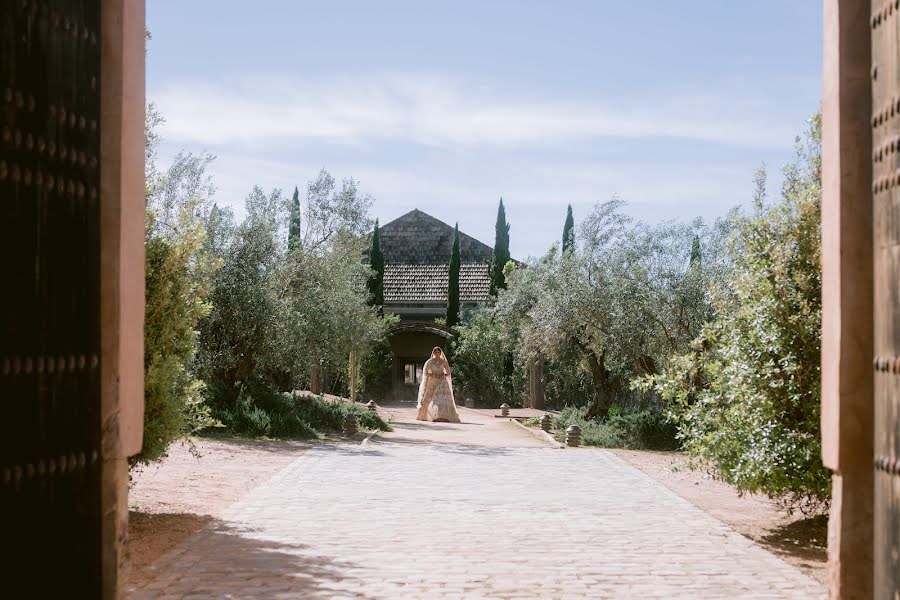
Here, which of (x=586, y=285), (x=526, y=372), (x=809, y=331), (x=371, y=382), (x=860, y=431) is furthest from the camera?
(x=371, y=382)

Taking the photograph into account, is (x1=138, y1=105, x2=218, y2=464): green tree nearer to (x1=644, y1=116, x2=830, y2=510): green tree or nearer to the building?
(x1=644, y1=116, x2=830, y2=510): green tree

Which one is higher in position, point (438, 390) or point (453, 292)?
point (453, 292)

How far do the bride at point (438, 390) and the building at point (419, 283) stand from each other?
28.2ft

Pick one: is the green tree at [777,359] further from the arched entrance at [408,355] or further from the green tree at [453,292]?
the green tree at [453,292]

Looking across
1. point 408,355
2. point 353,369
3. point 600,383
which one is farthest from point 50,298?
point 408,355

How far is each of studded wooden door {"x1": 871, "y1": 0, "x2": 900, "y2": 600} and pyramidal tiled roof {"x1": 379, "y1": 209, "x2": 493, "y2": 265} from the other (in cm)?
3455

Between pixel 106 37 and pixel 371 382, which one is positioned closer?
pixel 106 37

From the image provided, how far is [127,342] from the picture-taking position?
532 centimetres

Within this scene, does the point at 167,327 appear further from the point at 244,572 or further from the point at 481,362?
the point at 481,362

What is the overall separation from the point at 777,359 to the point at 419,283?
3152cm

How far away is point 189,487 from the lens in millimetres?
11594

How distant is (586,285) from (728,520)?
10300 millimetres

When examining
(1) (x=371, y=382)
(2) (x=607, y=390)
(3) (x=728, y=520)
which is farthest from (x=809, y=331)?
(1) (x=371, y=382)

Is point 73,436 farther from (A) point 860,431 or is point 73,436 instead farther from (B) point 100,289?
(A) point 860,431
